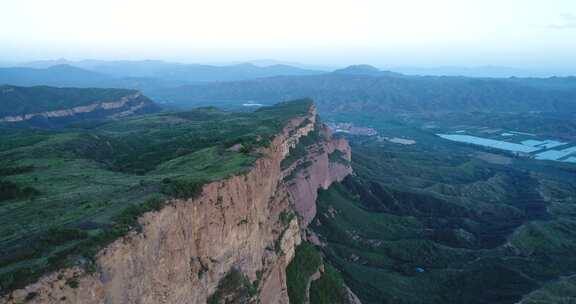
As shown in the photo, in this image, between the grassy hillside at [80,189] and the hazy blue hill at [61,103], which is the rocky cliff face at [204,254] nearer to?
the grassy hillside at [80,189]

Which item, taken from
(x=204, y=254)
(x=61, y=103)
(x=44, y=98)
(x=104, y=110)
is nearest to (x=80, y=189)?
(x=204, y=254)

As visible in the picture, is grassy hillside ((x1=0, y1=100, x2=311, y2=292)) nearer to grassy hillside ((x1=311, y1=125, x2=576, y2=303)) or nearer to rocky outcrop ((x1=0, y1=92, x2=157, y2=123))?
grassy hillside ((x1=311, y1=125, x2=576, y2=303))

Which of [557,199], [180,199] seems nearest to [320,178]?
[180,199]

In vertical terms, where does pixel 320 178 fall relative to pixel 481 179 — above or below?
above

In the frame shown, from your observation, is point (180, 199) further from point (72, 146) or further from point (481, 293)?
point (481, 293)

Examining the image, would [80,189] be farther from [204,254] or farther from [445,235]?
[445,235]

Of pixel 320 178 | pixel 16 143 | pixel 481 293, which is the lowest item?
pixel 481 293

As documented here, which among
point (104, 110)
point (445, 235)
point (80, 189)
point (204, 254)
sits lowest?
point (445, 235)
